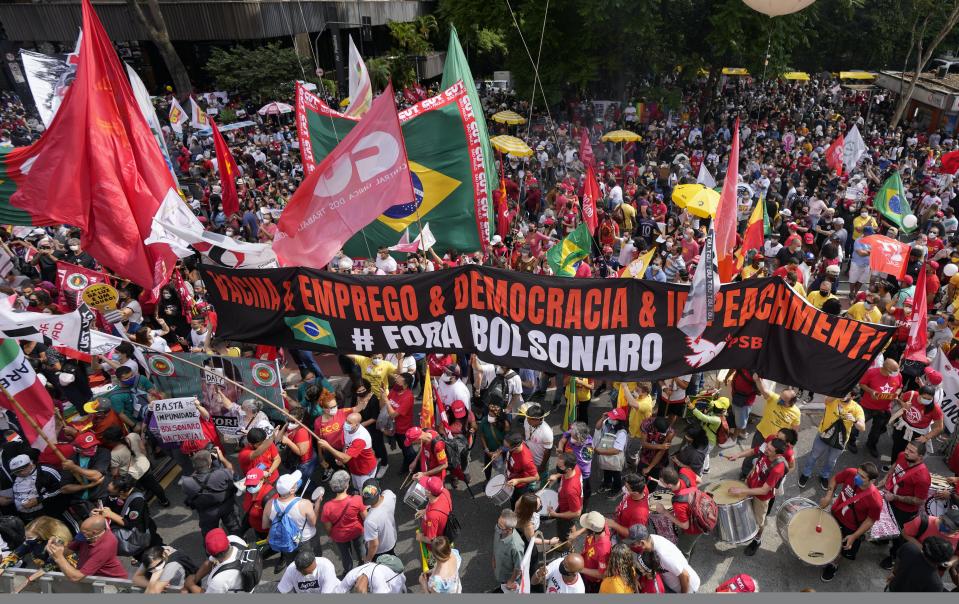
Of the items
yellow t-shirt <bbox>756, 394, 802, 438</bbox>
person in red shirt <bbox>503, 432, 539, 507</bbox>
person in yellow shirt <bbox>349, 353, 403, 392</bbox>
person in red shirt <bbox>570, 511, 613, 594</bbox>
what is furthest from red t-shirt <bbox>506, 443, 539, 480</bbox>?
yellow t-shirt <bbox>756, 394, 802, 438</bbox>

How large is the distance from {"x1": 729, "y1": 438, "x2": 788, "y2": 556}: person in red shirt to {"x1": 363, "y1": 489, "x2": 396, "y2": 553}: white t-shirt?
335cm

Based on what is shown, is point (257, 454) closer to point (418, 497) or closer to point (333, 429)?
point (333, 429)

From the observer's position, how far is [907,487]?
6027 mm

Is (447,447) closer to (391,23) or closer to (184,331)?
(184,331)

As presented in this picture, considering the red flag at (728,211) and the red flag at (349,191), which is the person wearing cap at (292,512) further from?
the red flag at (728,211)

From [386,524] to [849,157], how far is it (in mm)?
15988

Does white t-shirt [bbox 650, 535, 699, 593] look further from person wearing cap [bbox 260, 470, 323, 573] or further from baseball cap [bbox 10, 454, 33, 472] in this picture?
baseball cap [bbox 10, 454, 33, 472]

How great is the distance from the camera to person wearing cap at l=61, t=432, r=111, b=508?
6.55 metres

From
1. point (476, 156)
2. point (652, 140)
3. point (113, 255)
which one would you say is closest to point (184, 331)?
point (113, 255)

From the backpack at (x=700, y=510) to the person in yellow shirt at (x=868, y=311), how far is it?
4402 millimetres

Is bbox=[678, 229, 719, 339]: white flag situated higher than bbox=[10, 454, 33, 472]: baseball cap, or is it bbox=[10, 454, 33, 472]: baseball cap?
bbox=[678, 229, 719, 339]: white flag

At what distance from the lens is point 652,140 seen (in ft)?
79.3

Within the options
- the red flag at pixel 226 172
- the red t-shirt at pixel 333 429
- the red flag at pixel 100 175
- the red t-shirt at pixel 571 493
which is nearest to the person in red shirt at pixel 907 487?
the red t-shirt at pixel 571 493

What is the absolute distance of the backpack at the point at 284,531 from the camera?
566cm
